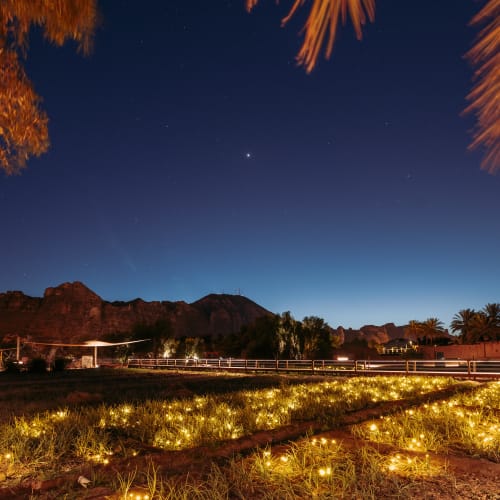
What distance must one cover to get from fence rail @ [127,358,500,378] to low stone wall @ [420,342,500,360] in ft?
66.9

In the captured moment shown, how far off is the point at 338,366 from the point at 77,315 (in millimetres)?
107739

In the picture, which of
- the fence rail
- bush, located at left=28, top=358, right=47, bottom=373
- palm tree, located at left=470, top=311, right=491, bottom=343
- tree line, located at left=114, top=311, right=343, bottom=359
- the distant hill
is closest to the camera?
the fence rail

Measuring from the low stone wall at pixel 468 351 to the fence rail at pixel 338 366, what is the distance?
20397 millimetres

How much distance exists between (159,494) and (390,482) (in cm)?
182

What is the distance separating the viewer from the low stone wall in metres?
53.3

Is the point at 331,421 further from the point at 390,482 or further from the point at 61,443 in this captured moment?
the point at 61,443

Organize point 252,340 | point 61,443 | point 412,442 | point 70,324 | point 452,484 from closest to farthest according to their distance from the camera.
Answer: point 452,484 < point 412,442 < point 61,443 < point 252,340 < point 70,324

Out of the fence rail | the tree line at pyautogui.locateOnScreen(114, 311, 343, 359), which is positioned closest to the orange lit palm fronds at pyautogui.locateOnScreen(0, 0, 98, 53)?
the fence rail

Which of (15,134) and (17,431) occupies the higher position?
(15,134)

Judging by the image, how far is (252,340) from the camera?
57.9 metres

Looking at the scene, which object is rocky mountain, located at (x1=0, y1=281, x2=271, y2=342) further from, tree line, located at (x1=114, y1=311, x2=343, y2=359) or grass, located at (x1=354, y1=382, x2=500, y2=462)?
grass, located at (x1=354, y1=382, x2=500, y2=462)

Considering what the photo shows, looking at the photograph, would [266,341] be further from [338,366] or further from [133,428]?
[133,428]

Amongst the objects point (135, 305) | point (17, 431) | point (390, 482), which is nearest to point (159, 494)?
point (390, 482)

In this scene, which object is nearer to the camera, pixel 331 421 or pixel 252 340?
pixel 331 421
